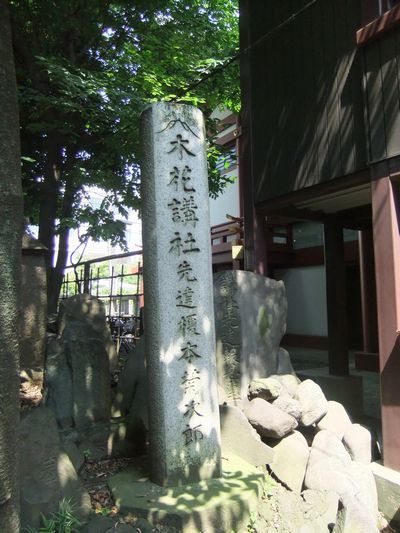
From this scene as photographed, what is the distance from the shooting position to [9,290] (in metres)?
1.96

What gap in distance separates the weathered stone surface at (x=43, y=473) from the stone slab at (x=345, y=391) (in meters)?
4.22

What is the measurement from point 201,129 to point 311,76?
2.43 meters

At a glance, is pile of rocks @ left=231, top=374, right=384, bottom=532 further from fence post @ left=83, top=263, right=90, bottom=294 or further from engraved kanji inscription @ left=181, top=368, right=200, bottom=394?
fence post @ left=83, top=263, right=90, bottom=294

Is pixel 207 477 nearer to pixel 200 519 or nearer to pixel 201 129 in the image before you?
pixel 200 519

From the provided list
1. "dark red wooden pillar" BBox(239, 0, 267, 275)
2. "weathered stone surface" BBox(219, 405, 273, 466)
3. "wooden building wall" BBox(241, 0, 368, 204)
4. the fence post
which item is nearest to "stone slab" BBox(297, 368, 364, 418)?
"dark red wooden pillar" BBox(239, 0, 267, 275)

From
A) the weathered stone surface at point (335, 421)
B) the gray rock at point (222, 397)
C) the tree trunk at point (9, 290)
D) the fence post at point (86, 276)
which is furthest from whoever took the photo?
the fence post at point (86, 276)

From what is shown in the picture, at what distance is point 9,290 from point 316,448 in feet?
11.9

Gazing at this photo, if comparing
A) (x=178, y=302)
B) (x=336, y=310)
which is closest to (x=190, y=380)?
(x=178, y=302)

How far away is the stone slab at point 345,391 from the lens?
6633mm

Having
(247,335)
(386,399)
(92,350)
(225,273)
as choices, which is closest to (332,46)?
(225,273)

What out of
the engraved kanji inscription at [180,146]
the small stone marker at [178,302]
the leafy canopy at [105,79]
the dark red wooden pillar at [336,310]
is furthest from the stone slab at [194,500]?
the leafy canopy at [105,79]

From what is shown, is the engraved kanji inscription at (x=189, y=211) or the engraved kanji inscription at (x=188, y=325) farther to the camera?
the engraved kanji inscription at (x=189, y=211)

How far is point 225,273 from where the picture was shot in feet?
18.2

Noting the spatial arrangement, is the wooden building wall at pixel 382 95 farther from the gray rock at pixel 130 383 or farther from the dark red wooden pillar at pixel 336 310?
the gray rock at pixel 130 383
